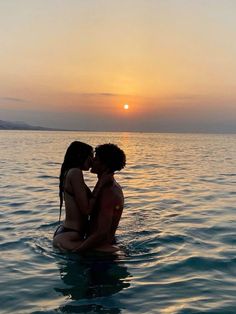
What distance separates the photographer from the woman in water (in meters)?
8.40

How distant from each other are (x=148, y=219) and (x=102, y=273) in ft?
17.8

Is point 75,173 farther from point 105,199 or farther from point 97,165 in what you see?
point 105,199

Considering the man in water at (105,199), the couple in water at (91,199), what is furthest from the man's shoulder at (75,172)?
the man in water at (105,199)

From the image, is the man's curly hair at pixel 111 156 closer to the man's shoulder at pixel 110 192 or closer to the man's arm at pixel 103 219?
the man's shoulder at pixel 110 192

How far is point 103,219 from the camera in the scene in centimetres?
822

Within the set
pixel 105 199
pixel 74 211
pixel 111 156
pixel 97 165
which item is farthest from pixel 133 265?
pixel 111 156

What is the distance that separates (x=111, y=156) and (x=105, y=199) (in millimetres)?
823

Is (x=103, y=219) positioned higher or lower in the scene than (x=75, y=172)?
lower

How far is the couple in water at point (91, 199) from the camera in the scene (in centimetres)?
821

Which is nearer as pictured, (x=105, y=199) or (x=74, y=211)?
(x=105, y=199)

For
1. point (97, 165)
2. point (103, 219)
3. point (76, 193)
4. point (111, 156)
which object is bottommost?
point (103, 219)

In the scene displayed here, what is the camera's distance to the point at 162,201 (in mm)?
16750

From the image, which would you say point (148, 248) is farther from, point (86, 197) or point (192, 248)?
point (86, 197)

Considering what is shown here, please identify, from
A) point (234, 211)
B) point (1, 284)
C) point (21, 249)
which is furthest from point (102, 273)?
point (234, 211)
